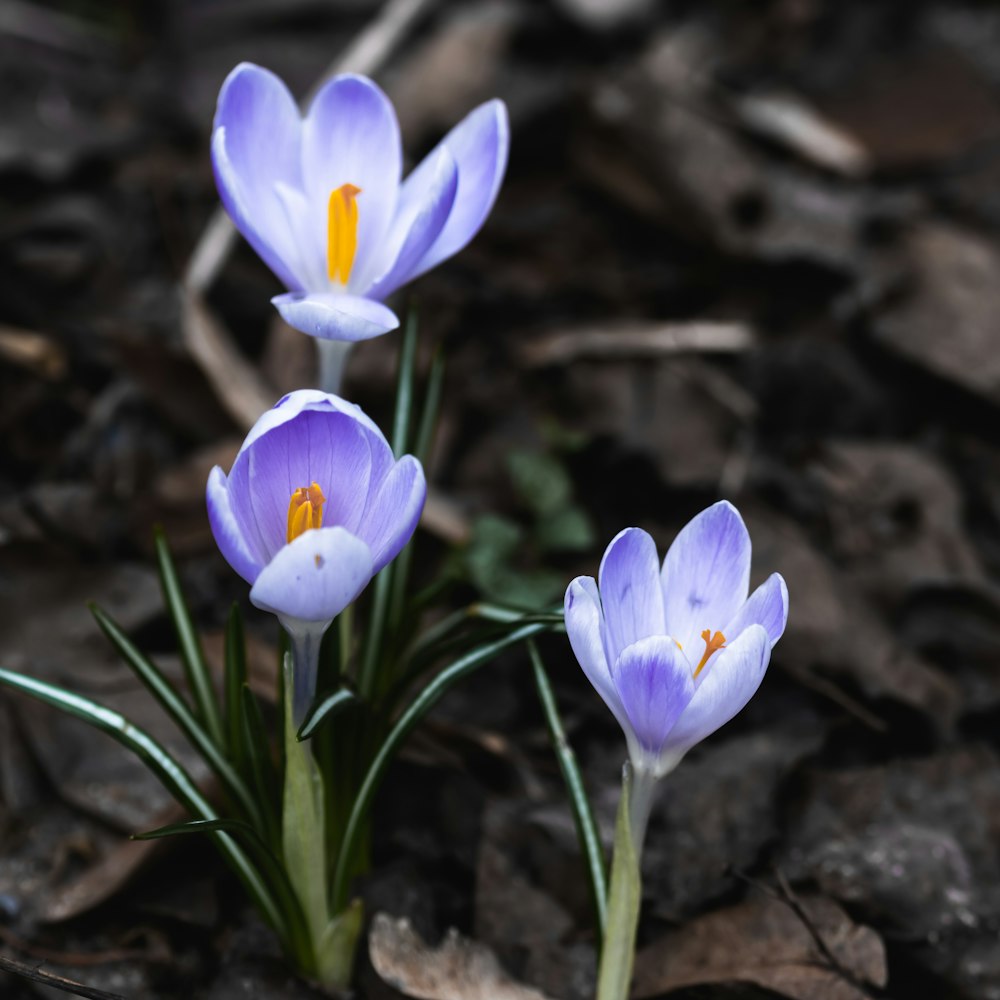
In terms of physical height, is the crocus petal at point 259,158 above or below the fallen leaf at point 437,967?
above

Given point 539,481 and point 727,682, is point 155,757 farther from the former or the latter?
point 539,481

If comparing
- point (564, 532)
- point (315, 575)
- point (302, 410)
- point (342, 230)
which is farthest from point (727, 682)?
point (564, 532)

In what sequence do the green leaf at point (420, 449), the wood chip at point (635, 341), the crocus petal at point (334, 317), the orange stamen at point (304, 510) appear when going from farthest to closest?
the wood chip at point (635, 341) → the green leaf at point (420, 449) → the crocus petal at point (334, 317) → the orange stamen at point (304, 510)

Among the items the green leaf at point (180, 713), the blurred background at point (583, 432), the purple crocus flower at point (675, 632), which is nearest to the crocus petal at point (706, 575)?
the purple crocus flower at point (675, 632)

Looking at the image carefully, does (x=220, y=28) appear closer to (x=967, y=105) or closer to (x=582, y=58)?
(x=582, y=58)

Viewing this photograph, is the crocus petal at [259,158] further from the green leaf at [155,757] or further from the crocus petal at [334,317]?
the green leaf at [155,757]

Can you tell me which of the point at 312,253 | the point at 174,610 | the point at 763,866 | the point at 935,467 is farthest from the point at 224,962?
the point at 935,467

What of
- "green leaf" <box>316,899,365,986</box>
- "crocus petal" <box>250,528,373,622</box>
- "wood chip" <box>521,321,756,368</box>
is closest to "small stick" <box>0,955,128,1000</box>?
"green leaf" <box>316,899,365,986</box>
